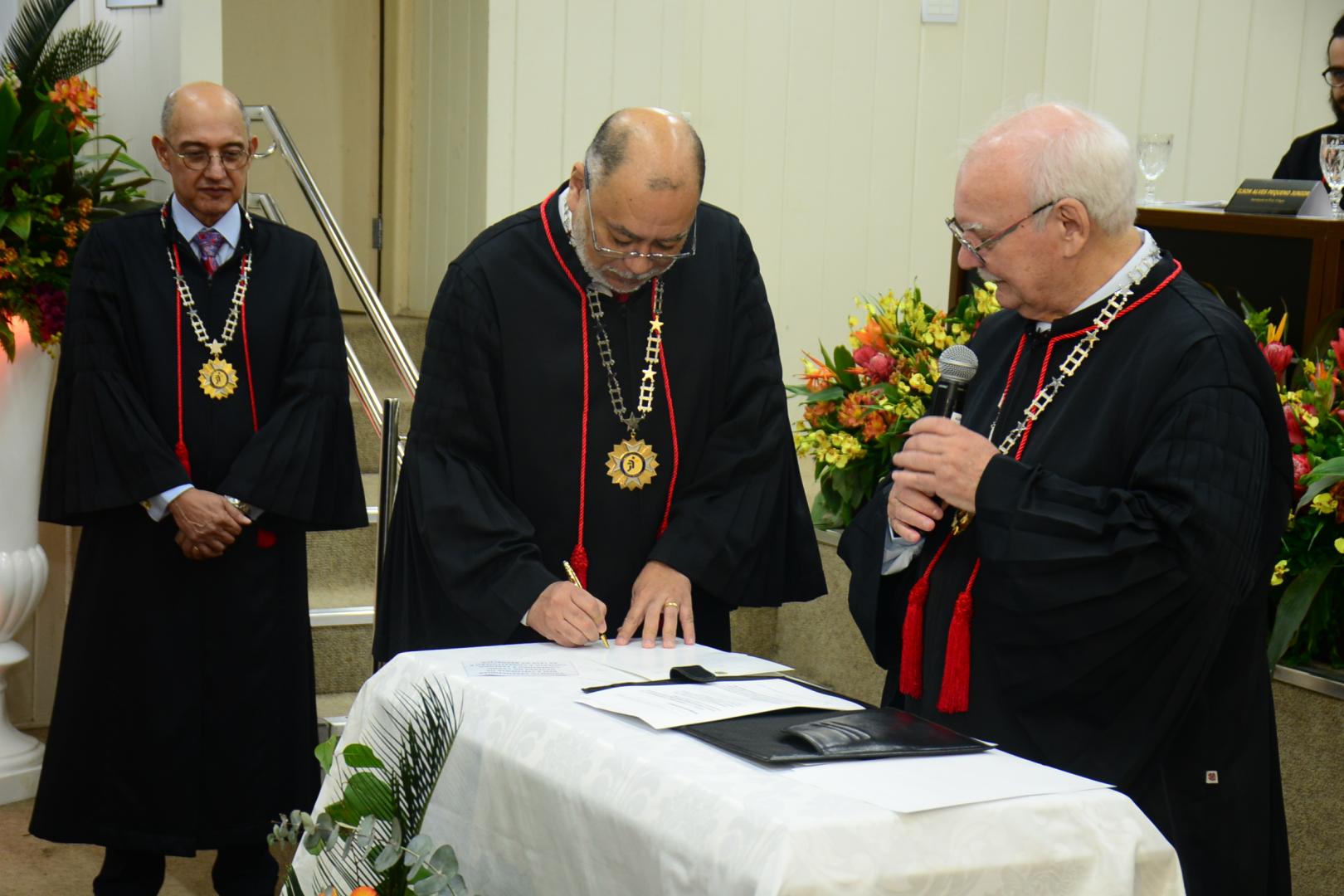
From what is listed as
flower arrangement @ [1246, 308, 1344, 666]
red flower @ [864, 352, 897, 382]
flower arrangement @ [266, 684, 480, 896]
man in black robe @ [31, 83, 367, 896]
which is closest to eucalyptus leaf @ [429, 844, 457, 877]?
flower arrangement @ [266, 684, 480, 896]

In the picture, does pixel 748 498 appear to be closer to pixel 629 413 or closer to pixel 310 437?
pixel 629 413

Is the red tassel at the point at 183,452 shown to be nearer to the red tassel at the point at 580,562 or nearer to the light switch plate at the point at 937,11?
the red tassel at the point at 580,562

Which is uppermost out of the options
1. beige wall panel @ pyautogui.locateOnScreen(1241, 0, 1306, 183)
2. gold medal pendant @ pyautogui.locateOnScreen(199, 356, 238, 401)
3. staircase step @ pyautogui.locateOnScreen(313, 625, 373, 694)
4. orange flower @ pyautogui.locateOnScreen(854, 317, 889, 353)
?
beige wall panel @ pyautogui.locateOnScreen(1241, 0, 1306, 183)

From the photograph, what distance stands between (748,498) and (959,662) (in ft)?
2.03

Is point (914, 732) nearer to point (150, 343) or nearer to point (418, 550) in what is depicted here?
point (418, 550)

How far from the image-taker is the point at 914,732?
73.0 inches

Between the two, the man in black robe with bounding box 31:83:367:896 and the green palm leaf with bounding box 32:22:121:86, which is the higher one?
the green palm leaf with bounding box 32:22:121:86

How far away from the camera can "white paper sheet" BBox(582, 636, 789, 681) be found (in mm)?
2234

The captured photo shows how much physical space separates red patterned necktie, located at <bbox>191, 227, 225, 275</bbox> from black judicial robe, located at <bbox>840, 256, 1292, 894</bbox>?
2445 millimetres

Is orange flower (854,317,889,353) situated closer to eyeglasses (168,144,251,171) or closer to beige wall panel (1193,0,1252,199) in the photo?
eyeglasses (168,144,251,171)

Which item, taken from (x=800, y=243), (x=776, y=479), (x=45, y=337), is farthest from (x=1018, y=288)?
(x=800, y=243)

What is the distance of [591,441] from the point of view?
2.88 meters

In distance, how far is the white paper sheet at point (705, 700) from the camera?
190cm

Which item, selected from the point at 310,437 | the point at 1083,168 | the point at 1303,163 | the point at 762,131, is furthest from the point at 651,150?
the point at 762,131
